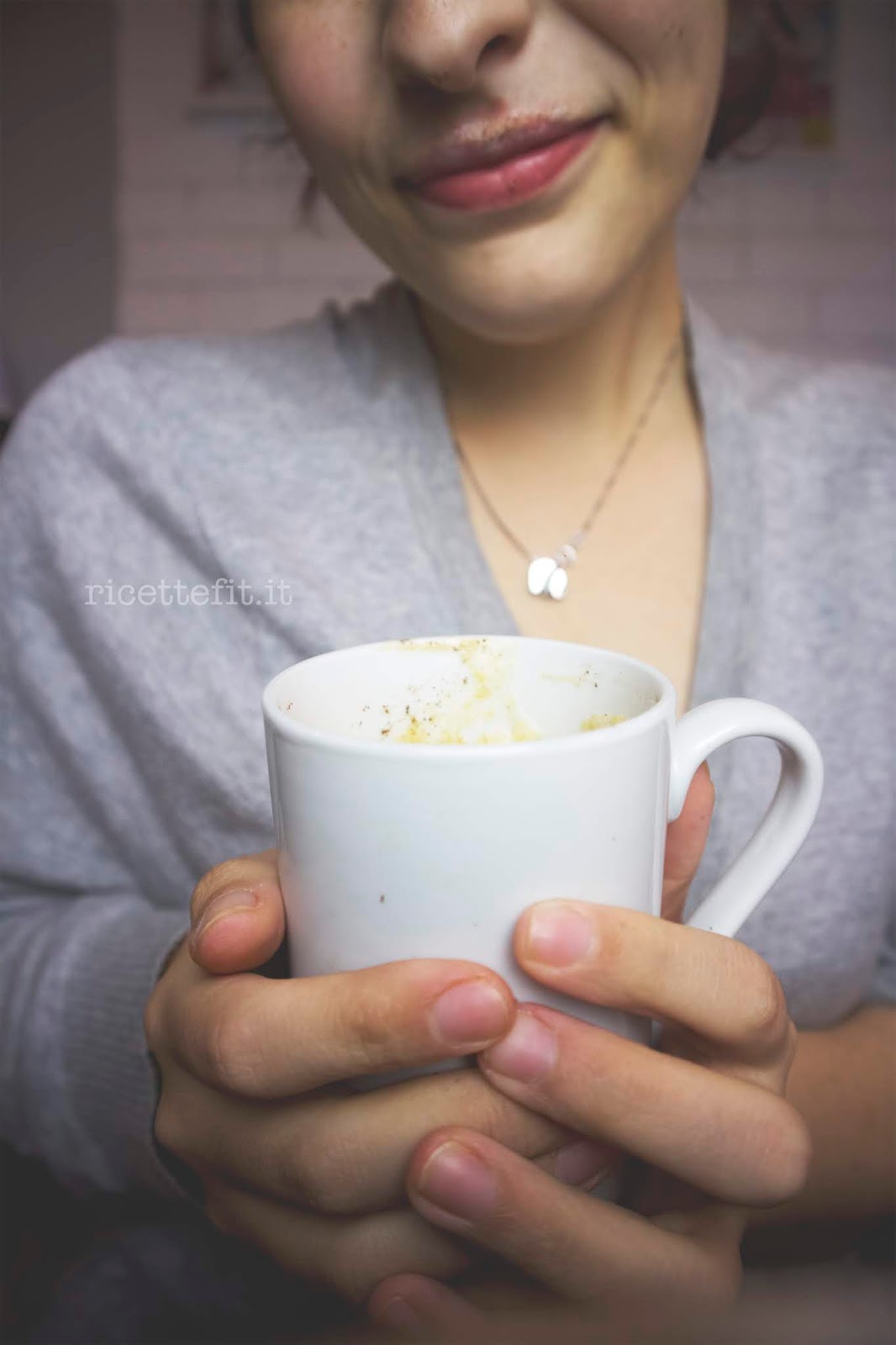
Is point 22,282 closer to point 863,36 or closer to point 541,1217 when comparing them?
point 863,36

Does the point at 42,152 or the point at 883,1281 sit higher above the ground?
the point at 42,152

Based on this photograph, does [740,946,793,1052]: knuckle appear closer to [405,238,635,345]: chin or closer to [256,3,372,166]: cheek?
[405,238,635,345]: chin

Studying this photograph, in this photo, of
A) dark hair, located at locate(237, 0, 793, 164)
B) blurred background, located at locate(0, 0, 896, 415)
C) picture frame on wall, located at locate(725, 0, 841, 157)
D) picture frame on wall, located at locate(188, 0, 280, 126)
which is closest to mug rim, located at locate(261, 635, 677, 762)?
dark hair, located at locate(237, 0, 793, 164)

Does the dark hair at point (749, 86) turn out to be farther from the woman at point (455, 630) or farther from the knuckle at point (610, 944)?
the knuckle at point (610, 944)

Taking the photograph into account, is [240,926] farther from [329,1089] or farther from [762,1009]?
[762,1009]

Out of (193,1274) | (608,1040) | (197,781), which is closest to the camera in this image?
(608,1040)

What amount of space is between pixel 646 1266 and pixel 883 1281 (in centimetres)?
17

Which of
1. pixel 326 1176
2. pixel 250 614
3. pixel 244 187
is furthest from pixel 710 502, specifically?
pixel 244 187

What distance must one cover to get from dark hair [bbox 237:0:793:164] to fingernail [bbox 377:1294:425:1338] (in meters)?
0.94

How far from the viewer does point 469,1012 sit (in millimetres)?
345

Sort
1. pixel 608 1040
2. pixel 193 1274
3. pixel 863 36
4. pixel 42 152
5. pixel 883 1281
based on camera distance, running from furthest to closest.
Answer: pixel 42 152
pixel 863 36
pixel 193 1274
pixel 608 1040
pixel 883 1281

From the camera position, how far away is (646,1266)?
41 centimetres

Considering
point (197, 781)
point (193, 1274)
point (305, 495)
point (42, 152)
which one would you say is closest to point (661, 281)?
point (305, 495)

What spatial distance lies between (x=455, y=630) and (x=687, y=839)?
0.98ft
